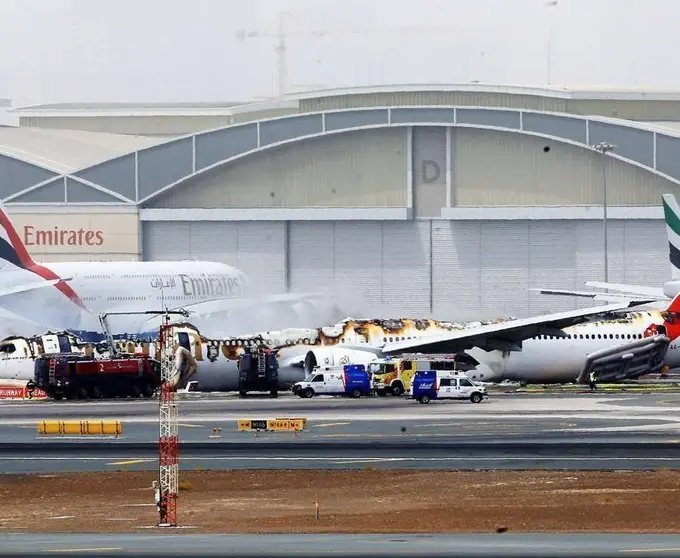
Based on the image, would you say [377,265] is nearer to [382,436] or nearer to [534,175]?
[534,175]

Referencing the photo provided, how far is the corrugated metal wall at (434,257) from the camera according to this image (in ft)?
368

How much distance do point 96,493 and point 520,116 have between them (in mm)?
75727

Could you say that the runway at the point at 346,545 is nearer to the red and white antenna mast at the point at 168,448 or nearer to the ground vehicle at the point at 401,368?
the red and white antenna mast at the point at 168,448

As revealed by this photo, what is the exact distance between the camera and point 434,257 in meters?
116

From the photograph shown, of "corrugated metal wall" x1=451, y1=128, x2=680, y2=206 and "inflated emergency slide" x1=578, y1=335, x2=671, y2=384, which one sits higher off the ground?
"corrugated metal wall" x1=451, y1=128, x2=680, y2=206

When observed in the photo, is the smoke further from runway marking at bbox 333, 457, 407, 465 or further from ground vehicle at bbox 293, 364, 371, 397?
runway marking at bbox 333, 457, 407, 465

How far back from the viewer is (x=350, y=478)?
44312 mm

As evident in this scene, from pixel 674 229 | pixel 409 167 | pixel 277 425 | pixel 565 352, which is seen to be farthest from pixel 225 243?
pixel 277 425

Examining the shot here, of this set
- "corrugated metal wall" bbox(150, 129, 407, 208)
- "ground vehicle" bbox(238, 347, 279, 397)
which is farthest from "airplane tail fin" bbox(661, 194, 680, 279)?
"corrugated metal wall" bbox(150, 129, 407, 208)

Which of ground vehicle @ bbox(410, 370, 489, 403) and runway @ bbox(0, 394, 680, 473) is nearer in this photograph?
runway @ bbox(0, 394, 680, 473)

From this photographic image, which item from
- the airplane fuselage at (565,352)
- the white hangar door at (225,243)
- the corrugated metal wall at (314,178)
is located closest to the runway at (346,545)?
the airplane fuselage at (565,352)

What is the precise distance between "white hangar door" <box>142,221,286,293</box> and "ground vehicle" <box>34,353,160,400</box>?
129 feet

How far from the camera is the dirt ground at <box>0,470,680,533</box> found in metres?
34.5

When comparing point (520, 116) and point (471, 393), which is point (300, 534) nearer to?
point (471, 393)
